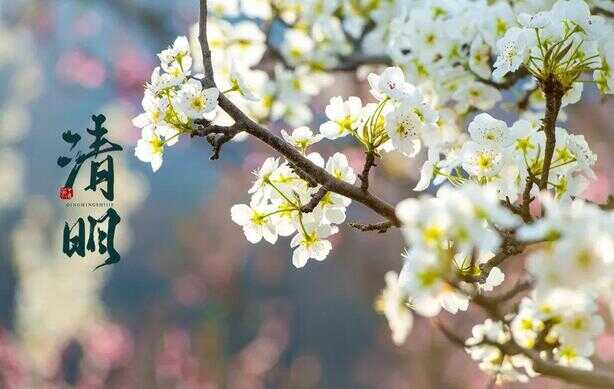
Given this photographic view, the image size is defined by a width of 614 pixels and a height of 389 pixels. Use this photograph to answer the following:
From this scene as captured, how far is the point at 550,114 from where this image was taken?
997 mm

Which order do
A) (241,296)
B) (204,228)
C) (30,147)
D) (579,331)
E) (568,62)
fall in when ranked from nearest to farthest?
(579,331)
(568,62)
(241,296)
(204,228)
(30,147)

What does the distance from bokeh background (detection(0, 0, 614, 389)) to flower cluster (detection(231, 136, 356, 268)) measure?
2.35 m

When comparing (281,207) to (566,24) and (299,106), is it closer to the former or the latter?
(566,24)

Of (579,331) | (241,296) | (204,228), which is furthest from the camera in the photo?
(204,228)

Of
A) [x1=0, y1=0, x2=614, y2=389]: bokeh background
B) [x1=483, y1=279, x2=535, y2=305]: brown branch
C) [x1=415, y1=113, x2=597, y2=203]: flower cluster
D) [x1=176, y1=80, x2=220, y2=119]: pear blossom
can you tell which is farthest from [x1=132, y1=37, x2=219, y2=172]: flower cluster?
A: [x1=0, y1=0, x2=614, y2=389]: bokeh background

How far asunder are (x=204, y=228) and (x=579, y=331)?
16.0 ft

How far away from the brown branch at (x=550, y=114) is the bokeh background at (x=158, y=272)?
238 cm

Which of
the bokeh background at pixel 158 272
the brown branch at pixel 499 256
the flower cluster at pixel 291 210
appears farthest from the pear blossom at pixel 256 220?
the bokeh background at pixel 158 272

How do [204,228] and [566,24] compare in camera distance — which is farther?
[204,228]

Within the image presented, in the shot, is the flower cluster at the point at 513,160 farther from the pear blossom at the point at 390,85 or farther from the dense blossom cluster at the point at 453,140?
the pear blossom at the point at 390,85

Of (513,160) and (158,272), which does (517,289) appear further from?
(158,272)

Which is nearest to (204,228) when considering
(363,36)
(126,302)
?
(126,302)

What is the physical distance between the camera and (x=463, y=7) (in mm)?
1397

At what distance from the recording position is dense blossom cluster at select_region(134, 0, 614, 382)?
2.14 ft
